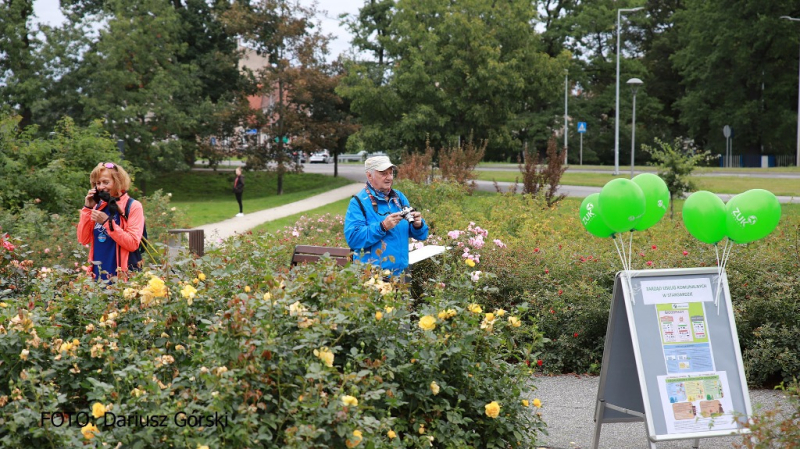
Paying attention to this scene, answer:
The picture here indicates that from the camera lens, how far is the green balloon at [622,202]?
4531 millimetres

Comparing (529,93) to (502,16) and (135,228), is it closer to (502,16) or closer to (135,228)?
(502,16)

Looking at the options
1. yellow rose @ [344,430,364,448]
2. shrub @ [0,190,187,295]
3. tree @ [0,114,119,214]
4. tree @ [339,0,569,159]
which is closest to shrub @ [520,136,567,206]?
shrub @ [0,190,187,295]

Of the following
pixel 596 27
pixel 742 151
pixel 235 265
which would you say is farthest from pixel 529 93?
pixel 235 265

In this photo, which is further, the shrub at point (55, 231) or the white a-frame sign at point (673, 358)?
the shrub at point (55, 231)

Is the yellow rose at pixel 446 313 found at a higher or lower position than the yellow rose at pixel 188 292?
lower

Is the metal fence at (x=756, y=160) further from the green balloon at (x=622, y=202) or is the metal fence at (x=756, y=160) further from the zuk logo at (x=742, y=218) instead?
the green balloon at (x=622, y=202)

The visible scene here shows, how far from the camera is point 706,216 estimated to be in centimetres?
474

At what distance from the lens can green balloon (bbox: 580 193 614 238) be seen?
4.80 m

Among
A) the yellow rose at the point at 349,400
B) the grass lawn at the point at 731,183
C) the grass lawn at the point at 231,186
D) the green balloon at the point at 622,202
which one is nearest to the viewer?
the yellow rose at the point at 349,400

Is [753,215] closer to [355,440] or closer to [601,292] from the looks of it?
[601,292]

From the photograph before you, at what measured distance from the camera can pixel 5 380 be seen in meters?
3.31

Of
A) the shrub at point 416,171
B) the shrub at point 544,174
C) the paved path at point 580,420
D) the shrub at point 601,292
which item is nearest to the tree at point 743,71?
the shrub at point 544,174

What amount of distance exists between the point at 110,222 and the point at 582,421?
346 cm

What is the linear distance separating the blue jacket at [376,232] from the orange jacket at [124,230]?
57.4 inches
